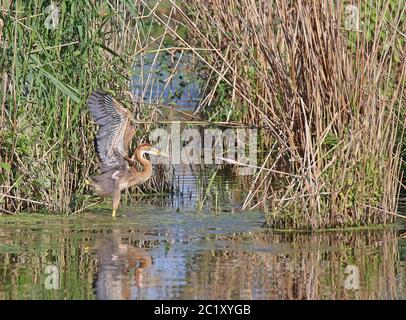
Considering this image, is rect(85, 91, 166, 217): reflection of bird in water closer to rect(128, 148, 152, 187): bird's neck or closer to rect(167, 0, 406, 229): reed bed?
rect(128, 148, 152, 187): bird's neck

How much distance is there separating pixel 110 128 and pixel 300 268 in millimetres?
2759

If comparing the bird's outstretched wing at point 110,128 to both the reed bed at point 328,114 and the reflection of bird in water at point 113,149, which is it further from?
the reed bed at point 328,114

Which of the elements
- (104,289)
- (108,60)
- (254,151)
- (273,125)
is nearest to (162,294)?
(104,289)

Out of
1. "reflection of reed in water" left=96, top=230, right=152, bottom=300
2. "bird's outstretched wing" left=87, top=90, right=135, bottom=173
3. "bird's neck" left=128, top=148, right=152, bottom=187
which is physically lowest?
"reflection of reed in water" left=96, top=230, right=152, bottom=300

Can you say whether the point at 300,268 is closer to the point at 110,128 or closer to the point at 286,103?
the point at 286,103

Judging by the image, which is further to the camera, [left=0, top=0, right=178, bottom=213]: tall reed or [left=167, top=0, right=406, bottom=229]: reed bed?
[left=0, top=0, right=178, bottom=213]: tall reed

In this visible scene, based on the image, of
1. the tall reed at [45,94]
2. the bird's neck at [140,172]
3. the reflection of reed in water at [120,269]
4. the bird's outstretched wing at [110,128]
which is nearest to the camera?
the reflection of reed in water at [120,269]

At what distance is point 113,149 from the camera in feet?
31.3

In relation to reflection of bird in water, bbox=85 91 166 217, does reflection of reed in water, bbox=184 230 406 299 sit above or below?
below

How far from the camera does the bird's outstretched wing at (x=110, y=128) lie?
9.10 metres

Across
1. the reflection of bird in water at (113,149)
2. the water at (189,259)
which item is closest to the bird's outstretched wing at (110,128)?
the reflection of bird in water at (113,149)

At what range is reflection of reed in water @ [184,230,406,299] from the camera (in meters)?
6.47

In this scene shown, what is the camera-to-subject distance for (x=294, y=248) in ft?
25.4

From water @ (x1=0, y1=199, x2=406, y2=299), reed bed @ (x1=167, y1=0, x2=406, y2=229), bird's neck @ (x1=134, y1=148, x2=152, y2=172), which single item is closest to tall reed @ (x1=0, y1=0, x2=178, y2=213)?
water @ (x1=0, y1=199, x2=406, y2=299)
